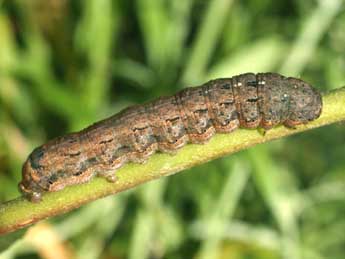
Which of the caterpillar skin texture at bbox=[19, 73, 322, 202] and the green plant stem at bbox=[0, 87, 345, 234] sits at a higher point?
the caterpillar skin texture at bbox=[19, 73, 322, 202]

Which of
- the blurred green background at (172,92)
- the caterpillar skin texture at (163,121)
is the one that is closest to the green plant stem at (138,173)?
the caterpillar skin texture at (163,121)

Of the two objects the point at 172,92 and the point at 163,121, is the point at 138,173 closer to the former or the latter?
the point at 163,121

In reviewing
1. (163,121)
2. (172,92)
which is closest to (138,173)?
(163,121)

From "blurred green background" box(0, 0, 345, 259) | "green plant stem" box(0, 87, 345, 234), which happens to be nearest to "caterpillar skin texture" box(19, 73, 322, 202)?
"green plant stem" box(0, 87, 345, 234)

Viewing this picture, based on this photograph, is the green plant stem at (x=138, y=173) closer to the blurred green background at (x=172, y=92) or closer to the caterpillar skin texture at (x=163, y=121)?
the caterpillar skin texture at (x=163, y=121)

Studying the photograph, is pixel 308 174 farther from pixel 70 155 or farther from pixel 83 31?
pixel 70 155

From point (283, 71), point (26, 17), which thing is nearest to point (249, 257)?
point (283, 71)

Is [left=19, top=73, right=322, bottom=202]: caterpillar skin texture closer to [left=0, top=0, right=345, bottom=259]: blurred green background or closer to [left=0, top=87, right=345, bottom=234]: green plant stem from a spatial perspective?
[left=0, top=87, right=345, bottom=234]: green plant stem
